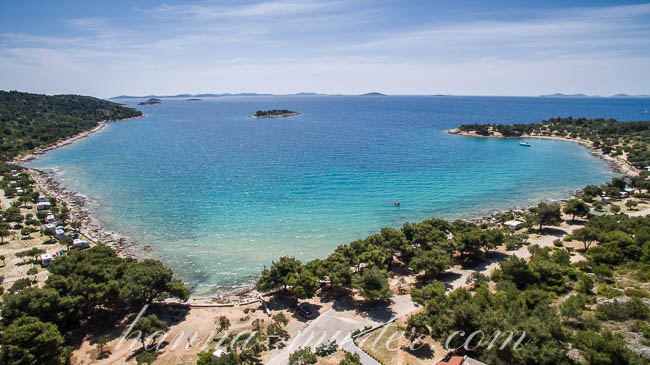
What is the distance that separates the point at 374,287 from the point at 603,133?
515 feet

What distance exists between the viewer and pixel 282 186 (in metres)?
77.5

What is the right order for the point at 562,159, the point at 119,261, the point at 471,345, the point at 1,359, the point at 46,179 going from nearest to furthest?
1. the point at 1,359
2. the point at 471,345
3. the point at 119,261
4. the point at 46,179
5. the point at 562,159

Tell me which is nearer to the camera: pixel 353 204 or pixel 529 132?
pixel 353 204

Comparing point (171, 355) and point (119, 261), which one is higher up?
point (119, 261)

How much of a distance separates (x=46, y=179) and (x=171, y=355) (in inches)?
3188

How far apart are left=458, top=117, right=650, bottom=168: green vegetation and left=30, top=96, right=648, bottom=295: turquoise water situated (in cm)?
890

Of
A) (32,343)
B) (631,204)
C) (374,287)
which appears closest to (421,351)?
(374,287)

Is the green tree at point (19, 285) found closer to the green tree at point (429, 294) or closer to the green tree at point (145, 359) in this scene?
the green tree at point (145, 359)

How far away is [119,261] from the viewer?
39.0 meters

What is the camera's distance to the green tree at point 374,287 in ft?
112

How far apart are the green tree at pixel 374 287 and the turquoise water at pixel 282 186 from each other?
49.9 ft

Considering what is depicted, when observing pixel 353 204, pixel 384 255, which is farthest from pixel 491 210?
pixel 384 255

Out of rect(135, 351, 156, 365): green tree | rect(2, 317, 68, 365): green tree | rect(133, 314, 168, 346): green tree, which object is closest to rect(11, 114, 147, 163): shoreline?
rect(2, 317, 68, 365): green tree

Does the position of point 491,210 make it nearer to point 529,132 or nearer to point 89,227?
point 89,227
